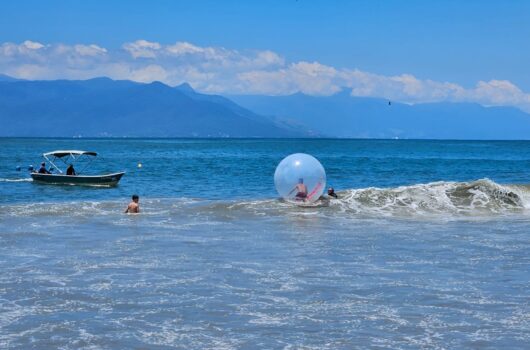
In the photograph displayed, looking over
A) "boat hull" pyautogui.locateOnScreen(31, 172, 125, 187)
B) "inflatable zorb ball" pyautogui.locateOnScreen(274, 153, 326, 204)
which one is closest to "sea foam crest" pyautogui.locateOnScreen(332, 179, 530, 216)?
"inflatable zorb ball" pyautogui.locateOnScreen(274, 153, 326, 204)

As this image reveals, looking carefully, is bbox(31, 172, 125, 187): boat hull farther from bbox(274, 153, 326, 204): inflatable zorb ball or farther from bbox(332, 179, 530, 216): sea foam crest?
bbox(274, 153, 326, 204): inflatable zorb ball

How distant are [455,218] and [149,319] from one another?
721 inches

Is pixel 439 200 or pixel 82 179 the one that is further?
pixel 82 179

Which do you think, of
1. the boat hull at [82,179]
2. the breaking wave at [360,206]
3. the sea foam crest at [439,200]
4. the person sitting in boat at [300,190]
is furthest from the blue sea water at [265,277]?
the boat hull at [82,179]

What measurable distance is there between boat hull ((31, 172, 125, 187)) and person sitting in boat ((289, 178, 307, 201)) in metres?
18.7

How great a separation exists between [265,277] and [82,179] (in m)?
31.0

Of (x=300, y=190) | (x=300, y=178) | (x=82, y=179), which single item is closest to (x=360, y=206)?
(x=300, y=190)

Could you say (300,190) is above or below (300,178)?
below

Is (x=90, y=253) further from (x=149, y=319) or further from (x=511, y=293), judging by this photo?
(x=511, y=293)

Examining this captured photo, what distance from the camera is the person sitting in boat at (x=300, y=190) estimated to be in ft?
98.1

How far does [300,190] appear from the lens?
99.1 ft

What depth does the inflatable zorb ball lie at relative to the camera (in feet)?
96.5

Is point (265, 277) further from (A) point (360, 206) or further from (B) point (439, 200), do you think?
(B) point (439, 200)

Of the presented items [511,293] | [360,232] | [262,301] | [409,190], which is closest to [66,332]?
[262,301]
